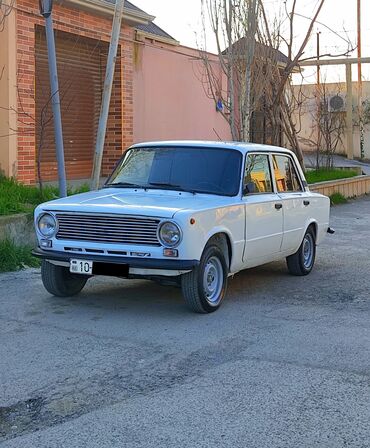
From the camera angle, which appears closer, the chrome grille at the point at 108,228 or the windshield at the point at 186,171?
the chrome grille at the point at 108,228

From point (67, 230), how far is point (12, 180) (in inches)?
203

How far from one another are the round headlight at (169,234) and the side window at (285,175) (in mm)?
2442

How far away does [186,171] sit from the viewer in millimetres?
7762

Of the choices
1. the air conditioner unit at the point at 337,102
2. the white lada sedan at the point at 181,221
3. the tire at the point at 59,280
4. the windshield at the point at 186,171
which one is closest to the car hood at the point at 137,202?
the white lada sedan at the point at 181,221

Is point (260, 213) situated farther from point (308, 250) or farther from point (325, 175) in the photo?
point (325, 175)

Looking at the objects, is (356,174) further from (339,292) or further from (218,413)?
(218,413)

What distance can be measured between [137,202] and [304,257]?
121 inches

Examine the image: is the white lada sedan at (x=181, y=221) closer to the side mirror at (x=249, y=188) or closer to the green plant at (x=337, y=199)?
the side mirror at (x=249, y=188)

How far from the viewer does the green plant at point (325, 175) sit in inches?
770

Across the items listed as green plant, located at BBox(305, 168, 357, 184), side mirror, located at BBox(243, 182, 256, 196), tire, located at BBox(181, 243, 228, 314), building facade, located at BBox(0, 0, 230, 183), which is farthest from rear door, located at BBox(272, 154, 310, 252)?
green plant, located at BBox(305, 168, 357, 184)

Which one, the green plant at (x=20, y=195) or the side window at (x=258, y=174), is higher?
the side window at (x=258, y=174)

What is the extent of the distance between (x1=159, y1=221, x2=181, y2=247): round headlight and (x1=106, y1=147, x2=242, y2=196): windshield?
3.47 ft

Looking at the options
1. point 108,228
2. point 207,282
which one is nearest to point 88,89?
point 108,228

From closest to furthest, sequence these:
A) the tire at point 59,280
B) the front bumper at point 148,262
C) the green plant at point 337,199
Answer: the front bumper at point 148,262 → the tire at point 59,280 → the green plant at point 337,199
